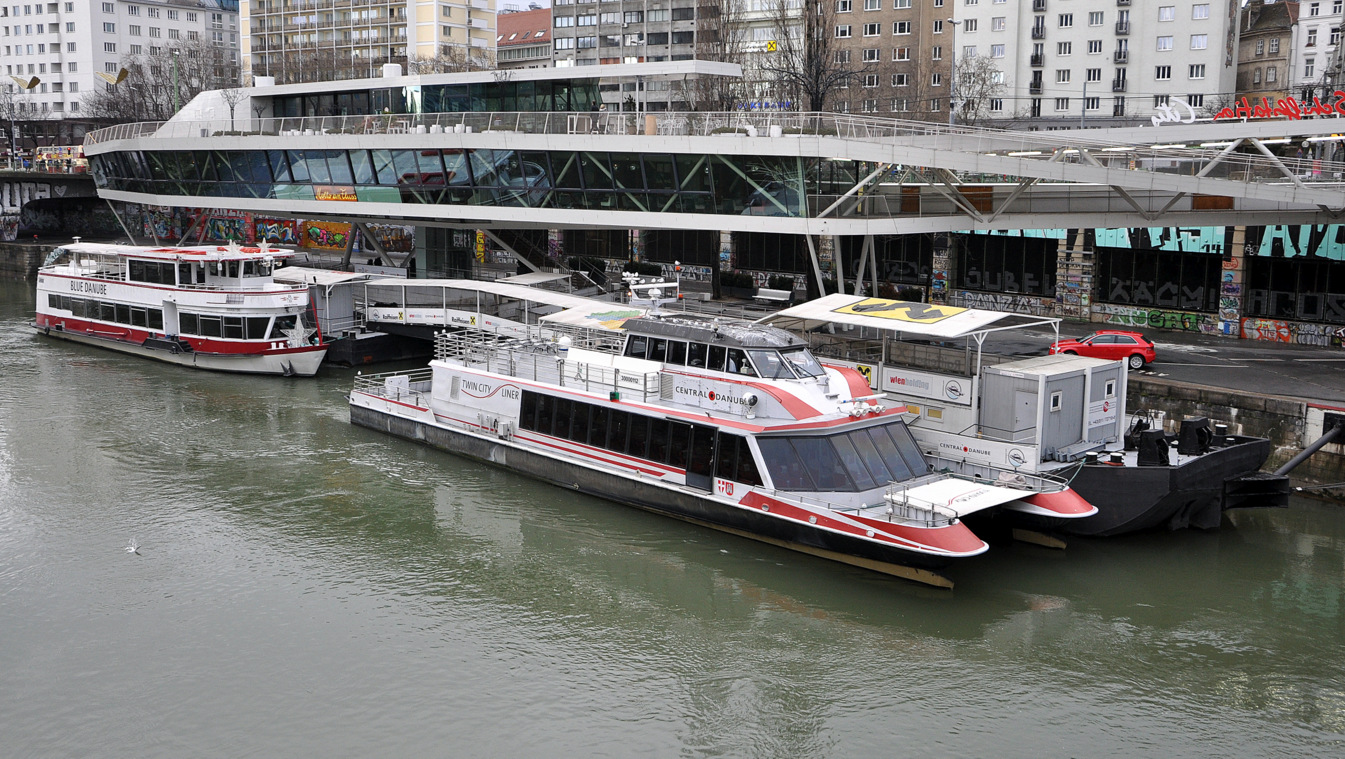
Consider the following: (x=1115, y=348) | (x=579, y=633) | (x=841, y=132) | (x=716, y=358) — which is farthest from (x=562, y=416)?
(x=1115, y=348)

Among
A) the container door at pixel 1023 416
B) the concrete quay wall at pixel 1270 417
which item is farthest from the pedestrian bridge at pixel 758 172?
the container door at pixel 1023 416

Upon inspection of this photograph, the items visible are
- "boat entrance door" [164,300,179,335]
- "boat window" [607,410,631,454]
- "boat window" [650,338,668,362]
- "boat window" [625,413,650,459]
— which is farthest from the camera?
"boat entrance door" [164,300,179,335]

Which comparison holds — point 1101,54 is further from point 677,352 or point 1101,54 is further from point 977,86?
point 677,352

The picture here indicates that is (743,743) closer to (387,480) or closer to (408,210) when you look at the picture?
(387,480)

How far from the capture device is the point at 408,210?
143ft

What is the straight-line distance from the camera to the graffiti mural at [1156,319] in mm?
38719

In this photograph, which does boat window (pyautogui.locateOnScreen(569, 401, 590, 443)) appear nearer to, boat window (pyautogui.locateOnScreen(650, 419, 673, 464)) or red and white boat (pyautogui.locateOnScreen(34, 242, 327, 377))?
boat window (pyautogui.locateOnScreen(650, 419, 673, 464))

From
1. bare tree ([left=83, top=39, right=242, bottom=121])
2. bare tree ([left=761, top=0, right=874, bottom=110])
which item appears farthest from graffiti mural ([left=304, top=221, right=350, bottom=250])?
bare tree ([left=83, top=39, right=242, bottom=121])

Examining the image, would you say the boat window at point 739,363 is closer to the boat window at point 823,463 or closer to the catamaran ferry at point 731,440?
the catamaran ferry at point 731,440

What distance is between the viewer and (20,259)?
7125cm

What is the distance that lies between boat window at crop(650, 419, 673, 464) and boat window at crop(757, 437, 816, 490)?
250 cm

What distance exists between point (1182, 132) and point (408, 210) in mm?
26781

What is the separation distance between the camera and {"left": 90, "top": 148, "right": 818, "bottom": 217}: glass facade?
35.2 metres

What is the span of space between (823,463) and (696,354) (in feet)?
13.6
